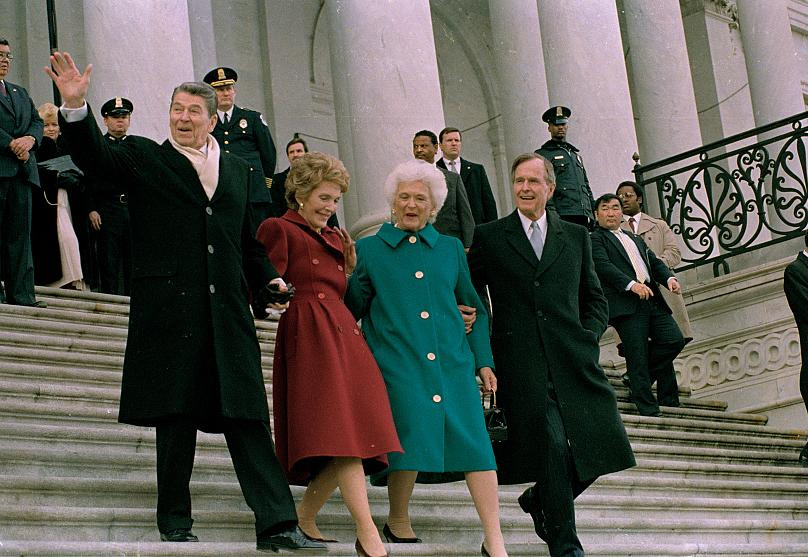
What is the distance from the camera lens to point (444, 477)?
6.38 meters

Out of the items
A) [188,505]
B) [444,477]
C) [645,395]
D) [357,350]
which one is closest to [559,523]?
[444,477]

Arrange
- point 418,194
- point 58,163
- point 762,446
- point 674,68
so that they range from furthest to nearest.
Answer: point 674,68, point 762,446, point 58,163, point 418,194

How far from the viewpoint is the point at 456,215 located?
10828 mm

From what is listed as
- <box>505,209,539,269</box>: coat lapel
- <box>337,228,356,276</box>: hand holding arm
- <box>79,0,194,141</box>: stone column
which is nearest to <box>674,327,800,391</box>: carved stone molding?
<box>79,0,194,141</box>: stone column

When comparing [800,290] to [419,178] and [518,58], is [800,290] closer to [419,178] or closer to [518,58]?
[419,178]

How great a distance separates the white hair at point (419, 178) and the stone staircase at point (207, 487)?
1372 mm

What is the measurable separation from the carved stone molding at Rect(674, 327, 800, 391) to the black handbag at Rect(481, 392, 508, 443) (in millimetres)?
6989

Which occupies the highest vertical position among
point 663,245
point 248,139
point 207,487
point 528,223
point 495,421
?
Result: point 248,139

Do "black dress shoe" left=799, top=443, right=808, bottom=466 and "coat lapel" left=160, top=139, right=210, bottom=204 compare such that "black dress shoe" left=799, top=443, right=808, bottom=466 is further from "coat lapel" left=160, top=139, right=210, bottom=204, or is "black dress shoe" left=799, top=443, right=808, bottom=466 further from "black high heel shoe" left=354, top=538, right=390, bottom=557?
"coat lapel" left=160, top=139, right=210, bottom=204

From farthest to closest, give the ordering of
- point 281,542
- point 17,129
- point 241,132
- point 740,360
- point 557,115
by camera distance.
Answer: point 740,360 → point 557,115 → point 241,132 → point 17,129 → point 281,542

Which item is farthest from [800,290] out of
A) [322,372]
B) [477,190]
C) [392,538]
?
[322,372]

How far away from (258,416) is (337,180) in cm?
108

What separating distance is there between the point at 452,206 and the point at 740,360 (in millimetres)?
3873

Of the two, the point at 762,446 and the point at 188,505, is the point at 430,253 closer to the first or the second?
the point at 188,505
